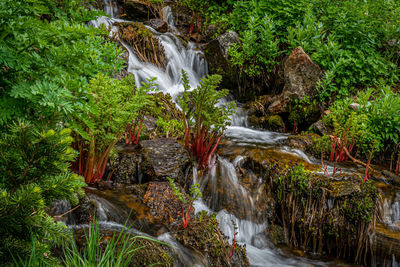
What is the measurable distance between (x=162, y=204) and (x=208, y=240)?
76 cm

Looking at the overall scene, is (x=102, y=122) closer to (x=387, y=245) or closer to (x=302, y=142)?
(x=387, y=245)

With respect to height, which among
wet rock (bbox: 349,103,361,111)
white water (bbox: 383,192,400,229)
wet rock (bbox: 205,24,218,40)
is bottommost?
white water (bbox: 383,192,400,229)

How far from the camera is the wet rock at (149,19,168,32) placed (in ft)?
33.9

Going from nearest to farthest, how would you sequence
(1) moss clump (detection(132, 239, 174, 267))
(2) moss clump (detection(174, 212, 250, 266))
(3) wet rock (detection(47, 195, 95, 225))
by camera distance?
(1) moss clump (detection(132, 239, 174, 267))
(3) wet rock (detection(47, 195, 95, 225))
(2) moss clump (detection(174, 212, 250, 266))

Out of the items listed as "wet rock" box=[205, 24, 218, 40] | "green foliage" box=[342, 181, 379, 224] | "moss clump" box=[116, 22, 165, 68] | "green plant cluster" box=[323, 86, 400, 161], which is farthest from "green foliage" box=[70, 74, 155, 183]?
"wet rock" box=[205, 24, 218, 40]

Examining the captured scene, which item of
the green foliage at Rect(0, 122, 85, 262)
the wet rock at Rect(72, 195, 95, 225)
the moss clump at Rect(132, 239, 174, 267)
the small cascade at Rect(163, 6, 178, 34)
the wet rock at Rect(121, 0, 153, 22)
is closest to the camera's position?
the green foliage at Rect(0, 122, 85, 262)

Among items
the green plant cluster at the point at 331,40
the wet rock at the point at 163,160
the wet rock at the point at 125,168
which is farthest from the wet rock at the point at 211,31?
the wet rock at the point at 125,168

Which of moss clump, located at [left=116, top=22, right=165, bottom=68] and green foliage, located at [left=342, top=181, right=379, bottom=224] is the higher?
moss clump, located at [left=116, top=22, right=165, bottom=68]

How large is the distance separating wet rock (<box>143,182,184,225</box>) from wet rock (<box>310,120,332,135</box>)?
453cm

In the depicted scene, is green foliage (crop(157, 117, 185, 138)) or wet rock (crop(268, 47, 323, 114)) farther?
wet rock (crop(268, 47, 323, 114))

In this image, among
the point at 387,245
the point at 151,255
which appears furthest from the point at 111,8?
the point at 387,245

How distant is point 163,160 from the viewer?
168 inches

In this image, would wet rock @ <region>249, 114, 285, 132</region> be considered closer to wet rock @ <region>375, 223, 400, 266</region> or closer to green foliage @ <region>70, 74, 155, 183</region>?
wet rock @ <region>375, 223, 400, 266</region>

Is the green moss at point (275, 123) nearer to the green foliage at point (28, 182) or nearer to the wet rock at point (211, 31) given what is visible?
the wet rock at point (211, 31)
